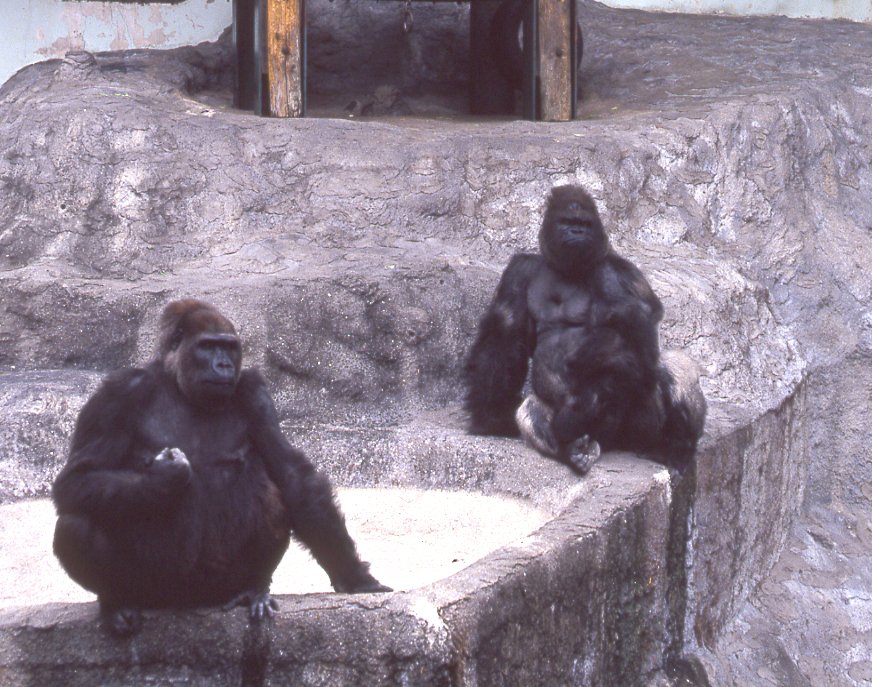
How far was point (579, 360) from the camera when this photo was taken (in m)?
5.13

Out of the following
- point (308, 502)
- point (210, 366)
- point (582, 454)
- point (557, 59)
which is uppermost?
point (557, 59)

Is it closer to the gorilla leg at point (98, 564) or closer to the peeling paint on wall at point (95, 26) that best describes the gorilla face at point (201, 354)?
the gorilla leg at point (98, 564)

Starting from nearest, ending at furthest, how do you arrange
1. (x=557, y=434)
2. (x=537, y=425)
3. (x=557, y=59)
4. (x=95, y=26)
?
(x=557, y=434) → (x=537, y=425) → (x=557, y=59) → (x=95, y=26)

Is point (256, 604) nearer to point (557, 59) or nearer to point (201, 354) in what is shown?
point (201, 354)

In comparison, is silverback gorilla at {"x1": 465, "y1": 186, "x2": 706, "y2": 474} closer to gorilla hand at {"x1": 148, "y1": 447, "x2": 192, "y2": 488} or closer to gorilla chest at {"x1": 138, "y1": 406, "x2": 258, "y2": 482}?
gorilla chest at {"x1": 138, "y1": 406, "x2": 258, "y2": 482}

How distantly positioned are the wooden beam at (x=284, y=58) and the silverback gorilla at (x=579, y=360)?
2.03 meters

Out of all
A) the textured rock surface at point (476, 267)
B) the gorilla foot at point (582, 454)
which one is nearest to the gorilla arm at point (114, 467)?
the textured rock surface at point (476, 267)

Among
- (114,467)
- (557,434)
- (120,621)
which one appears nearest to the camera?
(120,621)

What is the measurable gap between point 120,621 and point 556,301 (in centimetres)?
258

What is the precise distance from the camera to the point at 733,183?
280 inches

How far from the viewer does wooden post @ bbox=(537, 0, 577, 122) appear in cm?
732

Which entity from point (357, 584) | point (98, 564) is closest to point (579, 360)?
point (357, 584)

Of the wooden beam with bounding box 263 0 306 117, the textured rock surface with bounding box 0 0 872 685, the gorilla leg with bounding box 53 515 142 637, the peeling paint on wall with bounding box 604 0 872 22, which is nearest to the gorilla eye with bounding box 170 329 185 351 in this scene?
the gorilla leg with bounding box 53 515 142 637

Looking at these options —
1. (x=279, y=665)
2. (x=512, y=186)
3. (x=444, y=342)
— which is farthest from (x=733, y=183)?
(x=279, y=665)
